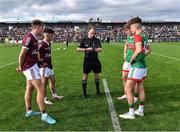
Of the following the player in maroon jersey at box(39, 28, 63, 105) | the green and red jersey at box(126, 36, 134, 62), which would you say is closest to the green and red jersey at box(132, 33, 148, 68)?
the green and red jersey at box(126, 36, 134, 62)

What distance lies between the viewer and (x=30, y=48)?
823 centimetres

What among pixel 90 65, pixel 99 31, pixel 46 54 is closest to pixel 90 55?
pixel 90 65

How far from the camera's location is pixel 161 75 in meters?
16.7

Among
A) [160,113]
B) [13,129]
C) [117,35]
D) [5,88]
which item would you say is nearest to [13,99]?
[5,88]

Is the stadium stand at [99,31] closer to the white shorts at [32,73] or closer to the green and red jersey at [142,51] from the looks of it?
the white shorts at [32,73]

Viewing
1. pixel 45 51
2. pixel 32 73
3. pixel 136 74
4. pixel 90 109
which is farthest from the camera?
pixel 45 51

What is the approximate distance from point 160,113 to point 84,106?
1.98 m

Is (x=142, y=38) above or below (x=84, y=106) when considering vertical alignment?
above

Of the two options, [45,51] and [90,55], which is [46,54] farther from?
[90,55]

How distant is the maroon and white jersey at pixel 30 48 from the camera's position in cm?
810

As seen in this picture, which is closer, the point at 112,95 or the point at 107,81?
the point at 112,95

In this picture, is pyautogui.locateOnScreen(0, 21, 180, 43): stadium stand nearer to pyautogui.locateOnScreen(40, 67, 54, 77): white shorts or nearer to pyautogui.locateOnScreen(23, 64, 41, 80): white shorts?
pyautogui.locateOnScreen(40, 67, 54, 77): white shorts

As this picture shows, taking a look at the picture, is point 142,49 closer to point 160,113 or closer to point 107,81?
point 160,113

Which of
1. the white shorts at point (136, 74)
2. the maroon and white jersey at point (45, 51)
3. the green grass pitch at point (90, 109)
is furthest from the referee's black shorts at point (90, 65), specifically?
the white shorts at point (136, 74)
